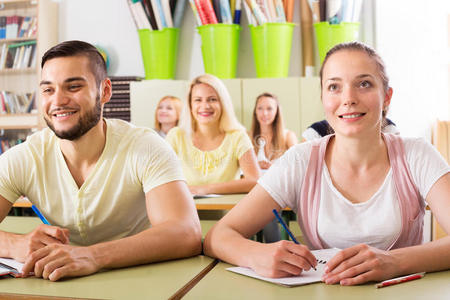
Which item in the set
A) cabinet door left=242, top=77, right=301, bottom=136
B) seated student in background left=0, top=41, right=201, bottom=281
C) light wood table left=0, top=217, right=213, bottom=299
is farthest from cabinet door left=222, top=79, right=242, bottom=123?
light wood table left=0, top=217, right=213, bottom=299

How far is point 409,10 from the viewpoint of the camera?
407cm

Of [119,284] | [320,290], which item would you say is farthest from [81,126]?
[320,290]

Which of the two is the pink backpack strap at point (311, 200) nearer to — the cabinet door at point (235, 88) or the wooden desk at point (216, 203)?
the wooden desk at point (216, 203)

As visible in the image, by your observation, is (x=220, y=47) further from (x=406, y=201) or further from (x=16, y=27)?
(x=406, y=201)

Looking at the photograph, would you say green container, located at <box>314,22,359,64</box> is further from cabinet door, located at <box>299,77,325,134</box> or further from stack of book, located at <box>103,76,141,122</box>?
stack of book, located at <box>103,76,141,122</box>

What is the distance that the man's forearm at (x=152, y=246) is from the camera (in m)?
1.28

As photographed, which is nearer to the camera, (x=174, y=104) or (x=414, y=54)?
(x=414, y=54)

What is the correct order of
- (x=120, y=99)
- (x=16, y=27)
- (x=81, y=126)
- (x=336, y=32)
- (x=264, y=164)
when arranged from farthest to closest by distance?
(x=16, y=27), (x=120, y=99), (x=336, y=32), (x=264, y=164), (x=81, y=126)

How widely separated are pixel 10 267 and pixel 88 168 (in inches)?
16.5

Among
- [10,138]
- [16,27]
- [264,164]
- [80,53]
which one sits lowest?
[264,164]

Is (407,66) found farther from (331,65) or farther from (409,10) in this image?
(331,65)

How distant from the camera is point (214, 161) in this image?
305 centimetres

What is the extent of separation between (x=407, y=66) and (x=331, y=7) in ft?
2.53

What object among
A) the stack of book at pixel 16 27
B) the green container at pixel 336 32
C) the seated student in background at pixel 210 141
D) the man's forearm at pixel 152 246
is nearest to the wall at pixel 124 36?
the stack of book at pixel 16 27
